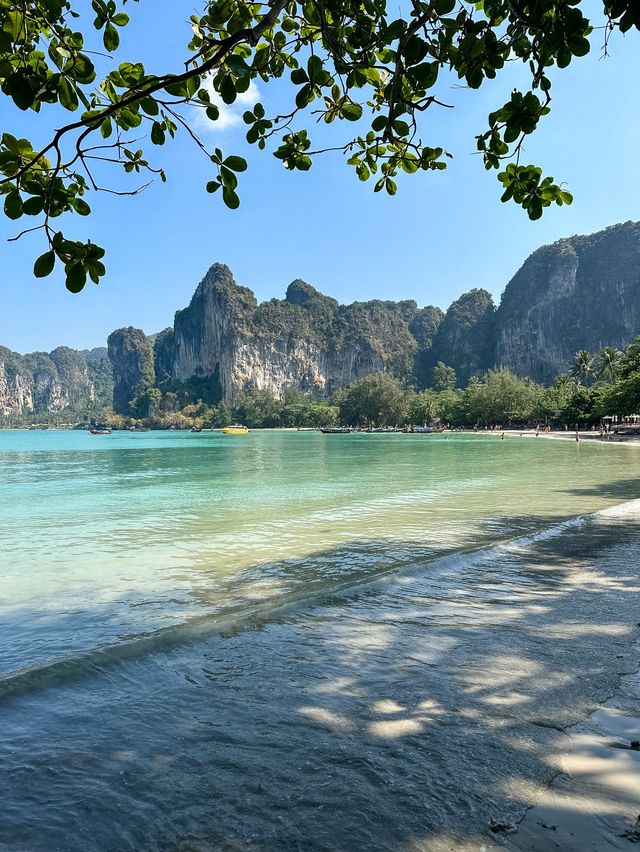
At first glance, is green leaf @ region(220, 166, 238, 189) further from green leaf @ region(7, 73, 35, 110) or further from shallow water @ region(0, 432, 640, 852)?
shallow water @ region(0, 432, 640, 852)

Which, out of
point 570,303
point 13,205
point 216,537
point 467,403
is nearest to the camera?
point 13,205

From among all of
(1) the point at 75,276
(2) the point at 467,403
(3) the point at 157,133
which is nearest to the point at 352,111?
(3) the point at 157,133

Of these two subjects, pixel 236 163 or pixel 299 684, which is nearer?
pixel 236 163

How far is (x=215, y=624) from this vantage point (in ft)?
17.4

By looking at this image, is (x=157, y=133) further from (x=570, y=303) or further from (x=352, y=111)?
(x=570, y=303)

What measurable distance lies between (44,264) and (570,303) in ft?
625

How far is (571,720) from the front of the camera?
3.24 metres

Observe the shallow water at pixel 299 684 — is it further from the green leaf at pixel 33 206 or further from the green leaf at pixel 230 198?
the green leaf at pixel 230 198

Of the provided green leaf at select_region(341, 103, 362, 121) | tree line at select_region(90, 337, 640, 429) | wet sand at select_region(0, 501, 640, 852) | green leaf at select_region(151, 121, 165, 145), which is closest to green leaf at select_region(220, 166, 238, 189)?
green leaf at select_region(151, 121, 165, 145)

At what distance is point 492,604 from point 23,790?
4645 mm

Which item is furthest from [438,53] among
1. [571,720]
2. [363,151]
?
[571,720]

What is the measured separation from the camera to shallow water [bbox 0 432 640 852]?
8.20 ft

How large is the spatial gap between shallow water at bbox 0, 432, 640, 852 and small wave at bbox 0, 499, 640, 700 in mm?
A: 24

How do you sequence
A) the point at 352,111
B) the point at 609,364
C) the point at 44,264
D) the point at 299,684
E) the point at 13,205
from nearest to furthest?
the point at 44,264 < the point at 13,205 < the point at 352,111 < the point at 299,684 < the point at 609,364
